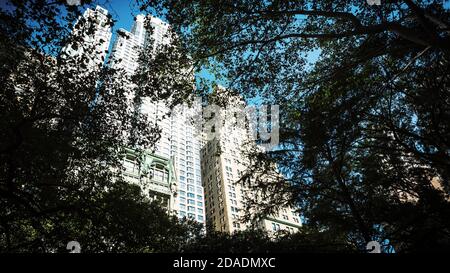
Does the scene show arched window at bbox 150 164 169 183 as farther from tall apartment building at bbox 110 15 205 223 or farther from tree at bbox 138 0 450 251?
tree at bbox 138 0 450 251

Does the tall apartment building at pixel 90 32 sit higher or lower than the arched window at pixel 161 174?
lower

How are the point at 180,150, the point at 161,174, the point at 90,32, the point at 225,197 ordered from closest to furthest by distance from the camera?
the point at 90,32 → the point at 161,174 → the point at 225,197 → the point at 180,150

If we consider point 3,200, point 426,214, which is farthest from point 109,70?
point 426,214

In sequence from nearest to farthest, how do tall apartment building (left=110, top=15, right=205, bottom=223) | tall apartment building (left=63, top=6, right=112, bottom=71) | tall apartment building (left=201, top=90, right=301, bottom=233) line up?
1. tall apartment building (left=63, top=6, right=112, bottom=71)
2. tall apartment building (left=110, top=15, right=205, bottom=223)
3. tall apartment building (left=201, top=90, right=301, bottom=233)

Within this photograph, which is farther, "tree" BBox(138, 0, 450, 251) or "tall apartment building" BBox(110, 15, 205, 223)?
"tall apartment building" BBox(110, 15, 205, 223)

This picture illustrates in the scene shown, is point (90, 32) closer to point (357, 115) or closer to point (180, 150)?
point (357, 115)

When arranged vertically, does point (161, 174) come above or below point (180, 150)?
below

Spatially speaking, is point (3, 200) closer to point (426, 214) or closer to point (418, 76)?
point (426, 214)

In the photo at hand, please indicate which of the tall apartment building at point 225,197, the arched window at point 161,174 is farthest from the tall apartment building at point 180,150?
the arched window at point 161,174

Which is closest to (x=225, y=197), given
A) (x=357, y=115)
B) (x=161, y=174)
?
(x=161, y=174)

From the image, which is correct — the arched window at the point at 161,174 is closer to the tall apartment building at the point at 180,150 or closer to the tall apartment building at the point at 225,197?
the tall apartment building at the point at 180,150

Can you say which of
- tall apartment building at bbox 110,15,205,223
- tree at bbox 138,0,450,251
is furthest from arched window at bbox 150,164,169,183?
tree at bbox 138,0,450,251

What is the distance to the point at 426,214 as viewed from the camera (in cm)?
921
